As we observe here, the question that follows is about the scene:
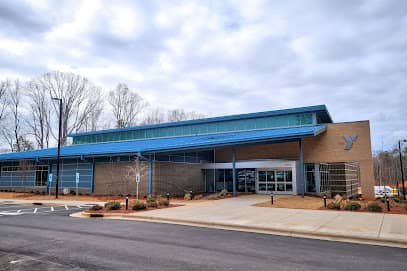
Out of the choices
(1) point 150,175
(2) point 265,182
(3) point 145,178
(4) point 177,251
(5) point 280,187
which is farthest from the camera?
(2) point 265,182

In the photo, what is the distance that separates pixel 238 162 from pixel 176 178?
618 centimetres

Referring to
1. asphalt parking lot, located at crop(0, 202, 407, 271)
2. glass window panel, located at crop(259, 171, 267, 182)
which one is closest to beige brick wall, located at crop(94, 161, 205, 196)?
glass window panel, located at crop(259, 171, 267, 182)

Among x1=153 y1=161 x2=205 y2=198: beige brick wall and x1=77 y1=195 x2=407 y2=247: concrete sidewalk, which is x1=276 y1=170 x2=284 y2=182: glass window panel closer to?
x1=153 y1=161 x2=205 y2=198: beige brick wall

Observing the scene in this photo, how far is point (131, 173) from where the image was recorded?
29953mm

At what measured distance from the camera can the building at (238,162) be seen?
29.0 metres

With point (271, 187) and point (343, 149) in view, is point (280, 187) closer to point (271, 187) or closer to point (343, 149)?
point (271, 187)

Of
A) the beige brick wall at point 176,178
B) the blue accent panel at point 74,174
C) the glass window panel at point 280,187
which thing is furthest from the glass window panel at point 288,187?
the blue accent panel at point 74,174

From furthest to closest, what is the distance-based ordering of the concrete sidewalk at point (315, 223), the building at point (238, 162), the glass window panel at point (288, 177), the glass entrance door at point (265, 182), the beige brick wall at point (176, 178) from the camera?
the glass entrance door at point (265, 182) → the glass window panel at point (288, 177) → the beige brick wall at point (176, 178) → the building at point (238, 162) → the concrete sidewalk at point (315, 223)

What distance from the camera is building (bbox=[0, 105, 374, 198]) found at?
29.0 meters

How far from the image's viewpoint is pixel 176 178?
30.9 meters

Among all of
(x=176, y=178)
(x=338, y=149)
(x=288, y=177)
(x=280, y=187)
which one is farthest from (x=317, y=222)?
(x=176, y=178)

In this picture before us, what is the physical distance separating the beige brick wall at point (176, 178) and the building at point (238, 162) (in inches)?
3.6

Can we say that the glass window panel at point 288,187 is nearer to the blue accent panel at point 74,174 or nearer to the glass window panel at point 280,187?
the glass window panel at point 280,187

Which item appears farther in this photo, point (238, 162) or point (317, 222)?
point (238, 162)
